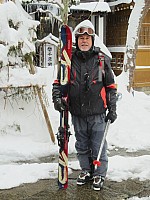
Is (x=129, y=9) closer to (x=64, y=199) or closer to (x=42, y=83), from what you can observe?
(x=42, y=83)

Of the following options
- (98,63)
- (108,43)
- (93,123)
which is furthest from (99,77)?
(108,43)

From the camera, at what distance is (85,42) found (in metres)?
4.29

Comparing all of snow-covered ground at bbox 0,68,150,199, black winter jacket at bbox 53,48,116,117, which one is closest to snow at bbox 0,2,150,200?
snow-covered ground at bbox 0,68,150,199

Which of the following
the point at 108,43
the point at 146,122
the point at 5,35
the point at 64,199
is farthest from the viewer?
the point at 108,43

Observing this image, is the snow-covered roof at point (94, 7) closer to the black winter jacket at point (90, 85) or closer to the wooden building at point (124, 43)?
the wooden building at point (124, 43)

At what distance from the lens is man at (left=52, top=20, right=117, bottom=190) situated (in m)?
4.27

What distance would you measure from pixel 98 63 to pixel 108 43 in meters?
12.6

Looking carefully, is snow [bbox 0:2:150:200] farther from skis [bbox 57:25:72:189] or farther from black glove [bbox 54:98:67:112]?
black glove [bbox 54:98:67:112]

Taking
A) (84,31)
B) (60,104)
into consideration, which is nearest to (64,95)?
(60,104)

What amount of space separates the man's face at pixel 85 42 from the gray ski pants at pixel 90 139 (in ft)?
2.74

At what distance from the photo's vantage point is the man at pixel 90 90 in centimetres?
427

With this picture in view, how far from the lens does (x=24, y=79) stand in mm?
6258

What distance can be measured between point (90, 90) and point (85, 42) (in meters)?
0.58

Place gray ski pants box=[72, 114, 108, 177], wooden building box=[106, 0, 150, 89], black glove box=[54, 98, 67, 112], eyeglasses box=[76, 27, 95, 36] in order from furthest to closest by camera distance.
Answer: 1. wooden building box=[106, 0, 150, 89]
2. gray ski pants box=[72, 114, 108, 177]
3. eyeglasses box=[76, 27, 95, 36]
4. black glove box=[54, 98, 67, 112]
